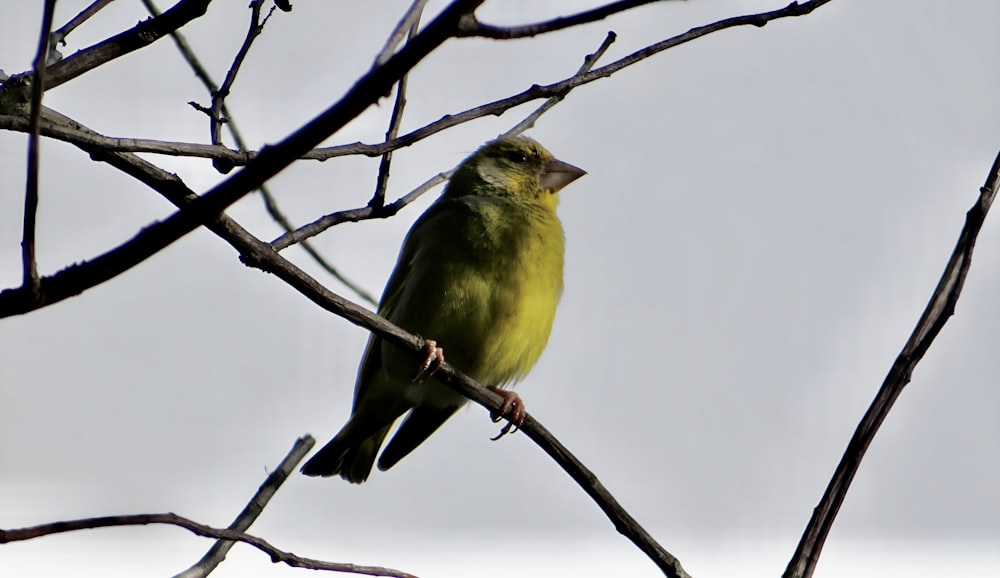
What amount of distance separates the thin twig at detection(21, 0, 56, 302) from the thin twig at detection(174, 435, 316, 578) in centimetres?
107

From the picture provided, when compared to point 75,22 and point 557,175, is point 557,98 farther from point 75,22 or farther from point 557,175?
point 557,175

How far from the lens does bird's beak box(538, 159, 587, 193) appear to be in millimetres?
5336

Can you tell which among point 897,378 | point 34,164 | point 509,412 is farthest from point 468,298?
point 34,164

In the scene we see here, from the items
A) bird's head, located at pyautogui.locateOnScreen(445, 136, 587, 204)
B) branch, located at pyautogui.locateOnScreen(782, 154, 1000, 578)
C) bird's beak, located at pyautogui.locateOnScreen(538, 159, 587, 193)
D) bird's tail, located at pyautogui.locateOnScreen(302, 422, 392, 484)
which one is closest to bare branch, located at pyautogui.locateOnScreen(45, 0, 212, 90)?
branch, located at pyautogui.locateOnScreen(782, 154, 1000, 578)

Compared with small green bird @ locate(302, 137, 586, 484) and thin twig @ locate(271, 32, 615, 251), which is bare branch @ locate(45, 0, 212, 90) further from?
small green bird @ locate(302, 137, 586, 484)

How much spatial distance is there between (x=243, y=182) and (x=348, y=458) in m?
3.95

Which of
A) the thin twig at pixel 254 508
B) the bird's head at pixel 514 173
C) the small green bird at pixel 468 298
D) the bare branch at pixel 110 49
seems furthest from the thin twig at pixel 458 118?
the bird's head at pixel 514 173

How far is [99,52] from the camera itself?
8.59 ft

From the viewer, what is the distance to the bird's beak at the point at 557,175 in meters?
5.34

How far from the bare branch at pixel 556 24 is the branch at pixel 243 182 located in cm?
14

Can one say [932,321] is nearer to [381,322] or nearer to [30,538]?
[381,322]

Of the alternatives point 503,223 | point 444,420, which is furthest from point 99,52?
point 444,420

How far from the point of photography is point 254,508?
3.14 metres

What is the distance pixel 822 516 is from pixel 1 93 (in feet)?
7.21
